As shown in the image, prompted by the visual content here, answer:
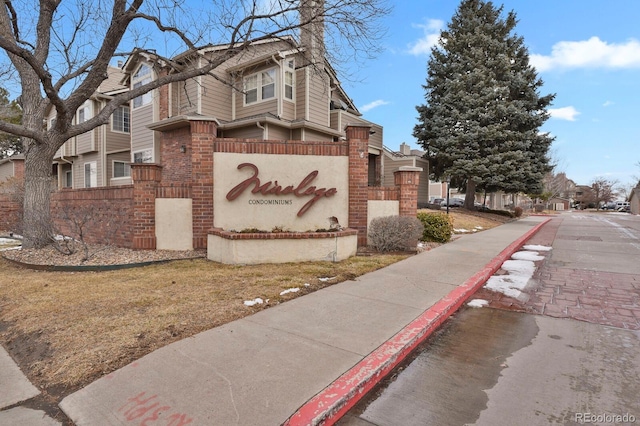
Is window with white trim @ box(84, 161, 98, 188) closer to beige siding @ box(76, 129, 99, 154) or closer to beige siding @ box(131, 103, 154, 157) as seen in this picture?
beige siding @ box(76, 129, 99, 154)

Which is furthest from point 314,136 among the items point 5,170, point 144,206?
point 5,170

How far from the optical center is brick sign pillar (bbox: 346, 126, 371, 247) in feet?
30.3

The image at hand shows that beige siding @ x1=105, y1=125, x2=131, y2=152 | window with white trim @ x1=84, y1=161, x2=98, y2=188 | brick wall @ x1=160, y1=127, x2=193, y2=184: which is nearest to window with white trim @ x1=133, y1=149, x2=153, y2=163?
brick wall @ x1=160, y1=127, x2=193, y2=184

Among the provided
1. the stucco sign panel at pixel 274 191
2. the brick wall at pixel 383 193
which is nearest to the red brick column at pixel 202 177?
the stucco sign panel at pixel 274 191

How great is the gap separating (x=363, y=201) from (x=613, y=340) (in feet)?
20.1

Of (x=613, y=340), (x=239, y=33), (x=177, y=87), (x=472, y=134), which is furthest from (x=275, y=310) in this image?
(x=472, y=134)

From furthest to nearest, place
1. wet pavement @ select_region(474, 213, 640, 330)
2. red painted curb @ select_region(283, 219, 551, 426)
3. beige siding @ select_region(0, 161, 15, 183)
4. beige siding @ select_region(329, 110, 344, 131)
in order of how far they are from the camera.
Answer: beige siding @ select_region(0, 161, 15, 183) < beige siding @ select_region(329, 110, 344, 131) < wet pavement @ select_region(474, 213, 640, 330) < red painted curb @ select_region(283, 219, 551, 426)

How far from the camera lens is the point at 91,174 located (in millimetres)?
21047

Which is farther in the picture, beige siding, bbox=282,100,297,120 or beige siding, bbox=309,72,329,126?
beige siding, bbox=309,72,329,126

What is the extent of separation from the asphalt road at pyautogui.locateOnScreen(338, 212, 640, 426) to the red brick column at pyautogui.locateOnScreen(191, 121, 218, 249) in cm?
615

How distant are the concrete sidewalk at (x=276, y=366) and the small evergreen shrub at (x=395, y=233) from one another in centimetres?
379

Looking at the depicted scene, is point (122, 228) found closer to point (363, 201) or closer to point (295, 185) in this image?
point (295, 185)

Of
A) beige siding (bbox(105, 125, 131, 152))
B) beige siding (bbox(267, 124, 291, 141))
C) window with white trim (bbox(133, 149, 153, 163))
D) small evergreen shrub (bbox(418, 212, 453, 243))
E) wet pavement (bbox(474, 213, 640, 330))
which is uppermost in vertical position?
beige siding (bbox(105, 125, 131, 152))

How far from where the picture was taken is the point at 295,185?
8.80 m
